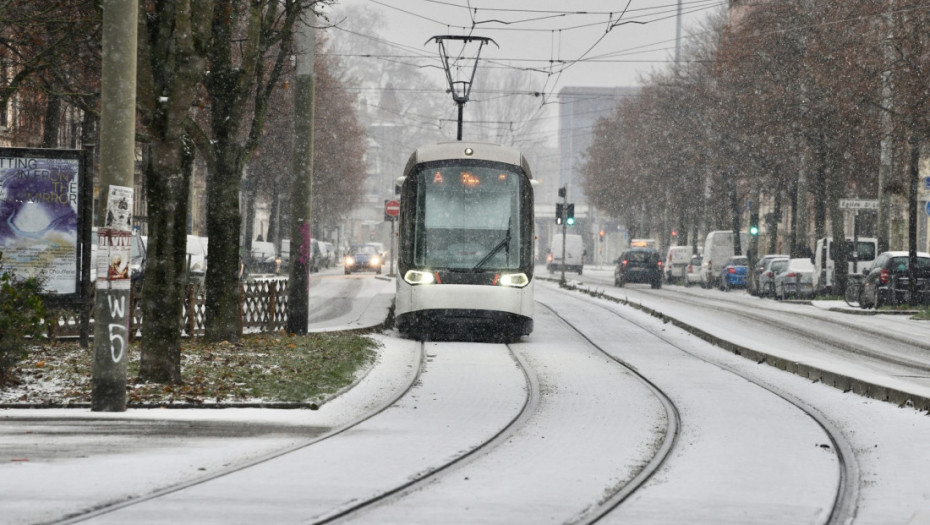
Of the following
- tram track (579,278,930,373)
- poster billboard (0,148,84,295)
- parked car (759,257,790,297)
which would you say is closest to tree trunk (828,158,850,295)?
parked car (759,257,790,297)

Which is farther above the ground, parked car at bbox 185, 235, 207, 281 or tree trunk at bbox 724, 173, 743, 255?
tree trunk at bbox 724, 173, 743, 255

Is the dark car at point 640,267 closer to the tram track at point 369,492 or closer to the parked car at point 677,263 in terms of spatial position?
the parked car at point 677,263

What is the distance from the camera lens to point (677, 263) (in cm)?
6241

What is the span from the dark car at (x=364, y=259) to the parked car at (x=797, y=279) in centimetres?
2805

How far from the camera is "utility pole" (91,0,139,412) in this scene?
1057 centimetres

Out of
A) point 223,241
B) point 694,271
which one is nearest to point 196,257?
point 223,241

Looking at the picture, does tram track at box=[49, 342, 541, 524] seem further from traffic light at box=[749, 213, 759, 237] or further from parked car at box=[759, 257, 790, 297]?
traffic light at box=[749, 213, 759, 237]

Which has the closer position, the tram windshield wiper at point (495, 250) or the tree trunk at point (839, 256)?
the tram windshield wiper at point (495, 250)

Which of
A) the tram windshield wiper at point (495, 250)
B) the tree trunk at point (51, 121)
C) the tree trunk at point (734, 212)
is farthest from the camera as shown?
the tree trunk at point (734, 212)

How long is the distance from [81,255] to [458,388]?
561 centimetres

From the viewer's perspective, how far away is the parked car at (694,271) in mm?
59653

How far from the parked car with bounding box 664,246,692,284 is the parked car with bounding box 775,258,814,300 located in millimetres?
19644

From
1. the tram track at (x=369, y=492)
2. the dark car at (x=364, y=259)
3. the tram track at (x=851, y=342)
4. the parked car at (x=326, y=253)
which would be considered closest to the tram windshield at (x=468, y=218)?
the tram track at (x=851, y=342)

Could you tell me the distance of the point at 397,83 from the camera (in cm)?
11194
